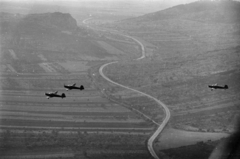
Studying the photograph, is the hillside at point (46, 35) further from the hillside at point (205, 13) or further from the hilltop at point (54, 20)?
the hillside at point (205, 13)

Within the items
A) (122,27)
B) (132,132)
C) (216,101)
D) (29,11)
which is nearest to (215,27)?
(122,27)

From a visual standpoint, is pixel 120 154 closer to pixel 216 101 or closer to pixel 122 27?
pixel 216 101

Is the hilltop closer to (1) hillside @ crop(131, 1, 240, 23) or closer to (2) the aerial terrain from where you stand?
(2) the aerial terrain

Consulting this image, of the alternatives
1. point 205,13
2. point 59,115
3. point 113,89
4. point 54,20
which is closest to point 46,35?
point 54,20

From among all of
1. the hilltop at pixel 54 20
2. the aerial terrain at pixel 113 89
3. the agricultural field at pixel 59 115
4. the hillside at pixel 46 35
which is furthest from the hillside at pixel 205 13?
the agricultural field at pixel 59 115

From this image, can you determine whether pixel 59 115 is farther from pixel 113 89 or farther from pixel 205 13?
pixel 205 13

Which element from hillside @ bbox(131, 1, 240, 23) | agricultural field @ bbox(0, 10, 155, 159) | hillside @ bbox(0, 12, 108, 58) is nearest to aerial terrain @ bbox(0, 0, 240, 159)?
agricultural field @ bbox(0, 10, 155, 159)
